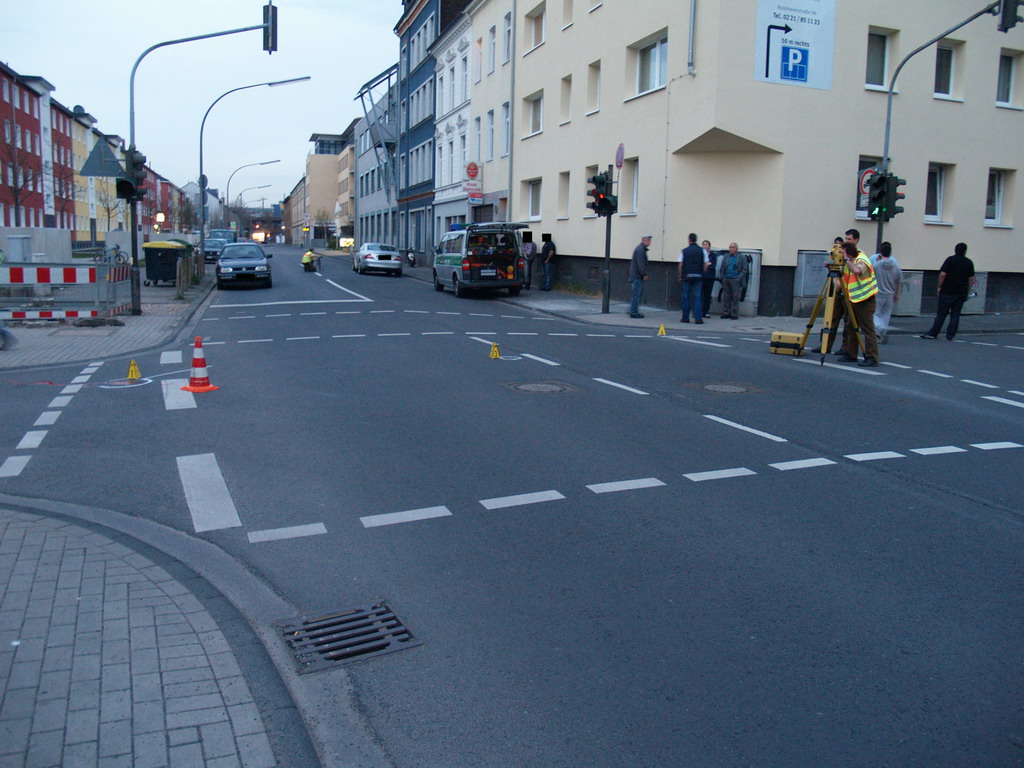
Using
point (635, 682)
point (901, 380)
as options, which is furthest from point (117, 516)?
point (901, 380)

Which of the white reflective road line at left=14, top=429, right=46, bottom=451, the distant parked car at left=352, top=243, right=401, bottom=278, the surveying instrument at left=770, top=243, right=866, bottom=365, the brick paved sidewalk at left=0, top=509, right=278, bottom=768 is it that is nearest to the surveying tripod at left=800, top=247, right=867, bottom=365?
the surveying instrument at left=770, top=243, right=866, bottom=365

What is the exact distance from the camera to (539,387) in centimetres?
1121

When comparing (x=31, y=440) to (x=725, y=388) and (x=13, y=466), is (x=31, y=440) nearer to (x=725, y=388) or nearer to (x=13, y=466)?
(x=13, y=466)

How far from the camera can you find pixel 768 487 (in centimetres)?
679

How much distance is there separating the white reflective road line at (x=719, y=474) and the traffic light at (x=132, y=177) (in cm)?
1647

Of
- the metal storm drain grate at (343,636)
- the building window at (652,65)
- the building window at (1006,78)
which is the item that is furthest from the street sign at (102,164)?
the building window at (1006,78)

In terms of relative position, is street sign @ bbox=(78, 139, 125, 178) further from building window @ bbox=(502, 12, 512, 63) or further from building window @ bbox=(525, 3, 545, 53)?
building window @ bbox=(502, 12, 512, 63)

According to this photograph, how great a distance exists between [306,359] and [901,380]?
817 cm

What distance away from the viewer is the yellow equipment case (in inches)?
582

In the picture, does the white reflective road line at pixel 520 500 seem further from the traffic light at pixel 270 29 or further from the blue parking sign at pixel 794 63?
the blue parking sign at pixel 794 63

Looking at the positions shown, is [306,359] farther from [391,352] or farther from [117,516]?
[117,516]

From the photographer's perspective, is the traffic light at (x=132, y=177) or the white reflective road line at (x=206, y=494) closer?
the white reflective road line at (x=206, y=494)

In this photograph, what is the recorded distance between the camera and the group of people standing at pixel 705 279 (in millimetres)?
20609

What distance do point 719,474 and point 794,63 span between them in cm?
1767
